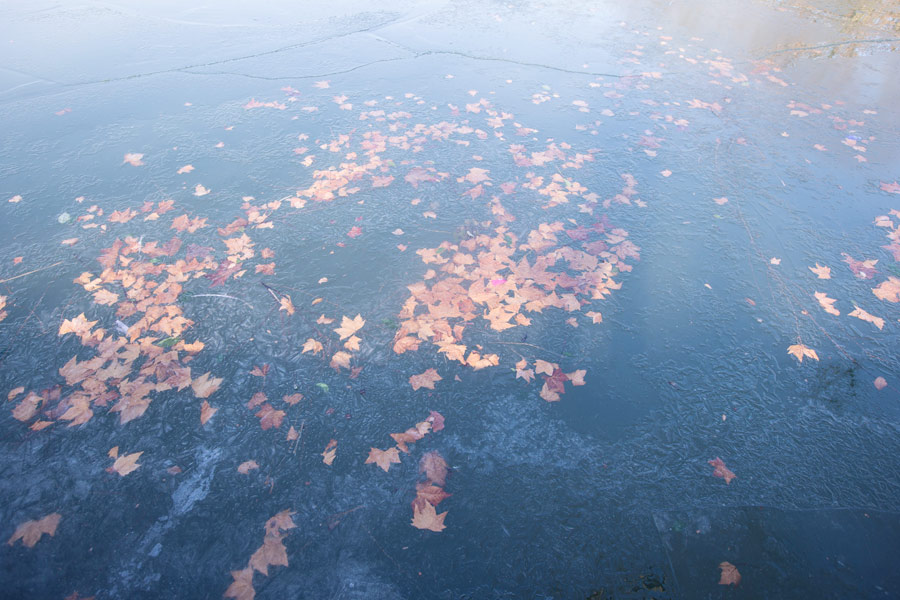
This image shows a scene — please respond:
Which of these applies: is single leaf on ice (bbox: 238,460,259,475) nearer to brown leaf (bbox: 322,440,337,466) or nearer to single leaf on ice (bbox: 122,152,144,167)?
brown leaf (bbox: 322,440,337,466)

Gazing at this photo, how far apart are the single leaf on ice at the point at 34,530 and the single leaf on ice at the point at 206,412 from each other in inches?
31.0

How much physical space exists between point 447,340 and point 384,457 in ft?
3.02

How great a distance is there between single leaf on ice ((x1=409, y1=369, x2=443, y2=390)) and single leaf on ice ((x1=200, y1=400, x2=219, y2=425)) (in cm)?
125

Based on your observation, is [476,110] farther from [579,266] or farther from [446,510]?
[446,510]

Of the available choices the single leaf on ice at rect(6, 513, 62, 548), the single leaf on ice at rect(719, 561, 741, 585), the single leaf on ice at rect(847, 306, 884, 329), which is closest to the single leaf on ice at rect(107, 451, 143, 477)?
the single leaf on ice at rect(6, 513, 62, 548)

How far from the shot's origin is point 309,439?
99.5 inches

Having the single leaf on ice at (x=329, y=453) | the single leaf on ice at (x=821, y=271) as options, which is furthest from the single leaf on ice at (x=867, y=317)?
the single leaf on ice at (x=329, y=453)

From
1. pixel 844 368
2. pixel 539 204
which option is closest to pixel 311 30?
pixel 539 204

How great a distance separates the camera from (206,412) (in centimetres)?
264

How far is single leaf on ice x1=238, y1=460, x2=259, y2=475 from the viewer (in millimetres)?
2404

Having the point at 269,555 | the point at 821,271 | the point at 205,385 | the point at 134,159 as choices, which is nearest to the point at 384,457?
the point at 269,555

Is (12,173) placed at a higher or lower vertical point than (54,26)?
lower

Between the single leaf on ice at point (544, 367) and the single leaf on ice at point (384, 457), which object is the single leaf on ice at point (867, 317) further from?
the single leaf on ice at point (384, 457)

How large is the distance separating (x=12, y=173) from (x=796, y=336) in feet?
24.3
